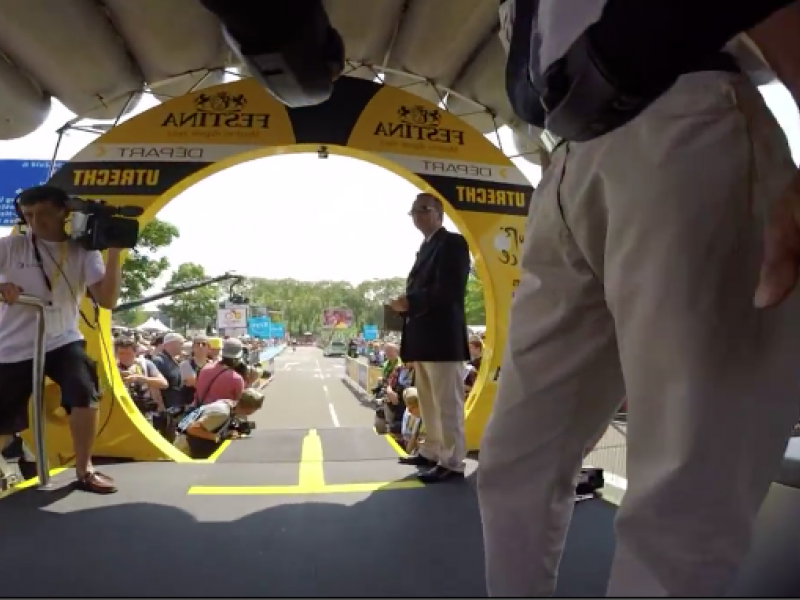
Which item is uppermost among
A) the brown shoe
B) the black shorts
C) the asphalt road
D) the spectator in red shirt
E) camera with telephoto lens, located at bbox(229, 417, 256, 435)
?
the black shorts

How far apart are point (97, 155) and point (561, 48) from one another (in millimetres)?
4295

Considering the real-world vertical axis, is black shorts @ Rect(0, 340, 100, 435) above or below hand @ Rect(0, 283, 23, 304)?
below

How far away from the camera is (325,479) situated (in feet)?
10.2

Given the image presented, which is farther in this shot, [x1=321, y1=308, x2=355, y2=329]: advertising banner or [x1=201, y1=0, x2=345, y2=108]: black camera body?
[x1=321, y1=308, x2=355, y2=329]: advertising banner

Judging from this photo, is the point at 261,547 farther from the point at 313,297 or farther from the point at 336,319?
the point at 313,297

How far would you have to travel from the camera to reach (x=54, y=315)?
9.43 ft

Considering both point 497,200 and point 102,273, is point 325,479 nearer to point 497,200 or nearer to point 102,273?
point 102,273

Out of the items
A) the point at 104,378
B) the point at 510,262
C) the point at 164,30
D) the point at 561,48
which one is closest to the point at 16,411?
the point at 104,378

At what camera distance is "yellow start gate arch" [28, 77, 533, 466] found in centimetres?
433

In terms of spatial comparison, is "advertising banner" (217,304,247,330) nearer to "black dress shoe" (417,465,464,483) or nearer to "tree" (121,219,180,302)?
"tree" (121,219,180,302)

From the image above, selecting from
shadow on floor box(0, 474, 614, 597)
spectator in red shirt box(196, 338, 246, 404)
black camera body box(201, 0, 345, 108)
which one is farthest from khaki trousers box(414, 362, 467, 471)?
spectator in red shirt box(196, 338, 246, 404)

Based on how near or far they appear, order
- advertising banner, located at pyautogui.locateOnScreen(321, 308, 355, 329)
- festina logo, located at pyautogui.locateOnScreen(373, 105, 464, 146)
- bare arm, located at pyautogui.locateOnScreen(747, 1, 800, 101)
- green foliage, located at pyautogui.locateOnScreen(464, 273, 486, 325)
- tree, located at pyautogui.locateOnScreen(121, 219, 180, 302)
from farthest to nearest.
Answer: advertising banner, located at pyautogui.locateOnScreen(321, 308, 355, 329) < green foliage, located at pyautogui.locateOnScreen(464, 273, 486, 325) < tree, located at pyautogui.locateOnScreen(121, 219, 180, 302) < festina logo, located at pyautogui.locateOnScreen(373, 105, 464, 146) < bare arm, located at pyautogui.locateOnScreen(747, 1, 800, 101)

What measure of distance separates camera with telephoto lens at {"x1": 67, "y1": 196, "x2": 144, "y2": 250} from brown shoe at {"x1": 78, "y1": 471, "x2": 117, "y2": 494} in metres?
1.03

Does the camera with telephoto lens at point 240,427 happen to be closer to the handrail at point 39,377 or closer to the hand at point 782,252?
the handrail at point 39,377
